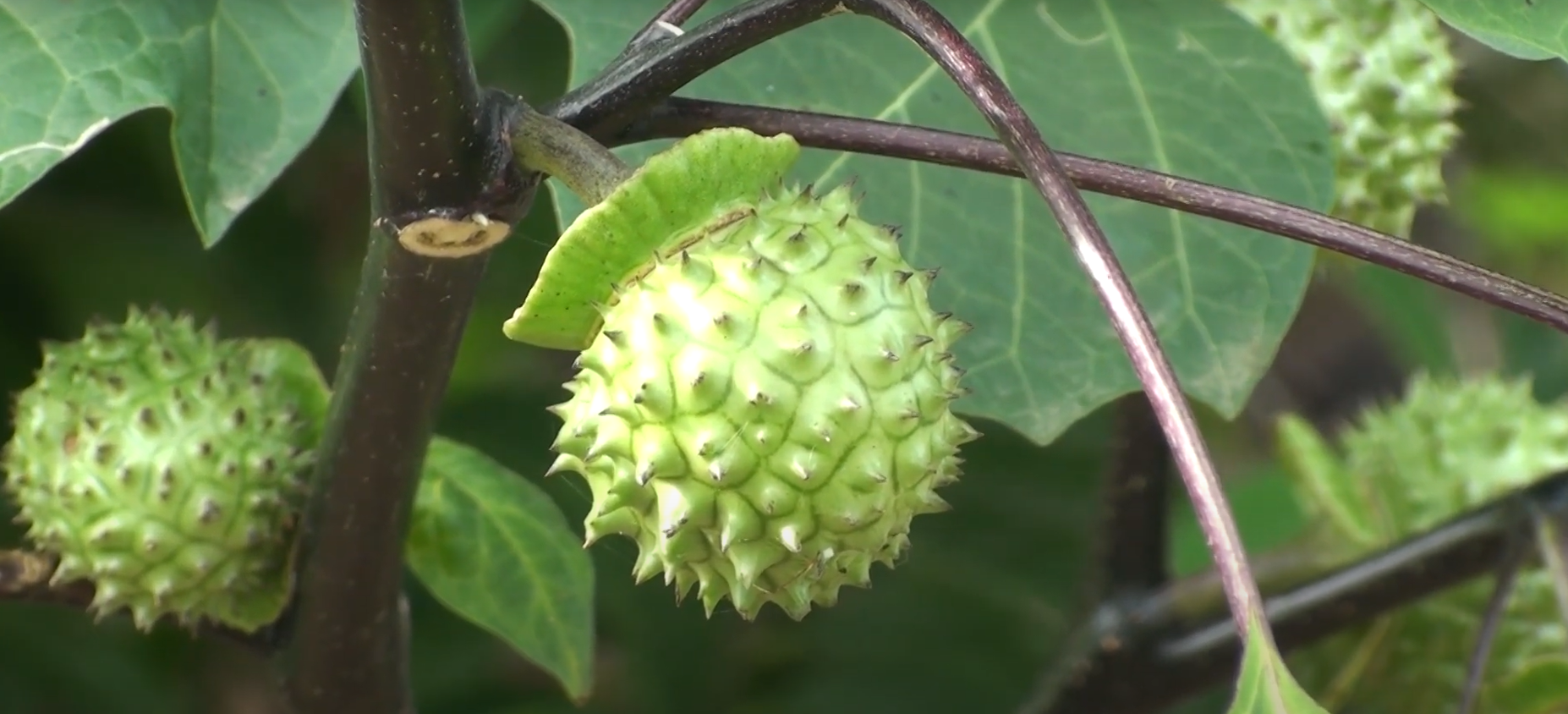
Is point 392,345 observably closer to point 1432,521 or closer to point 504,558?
point 504,558

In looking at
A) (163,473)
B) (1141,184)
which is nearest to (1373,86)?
(1141,184)

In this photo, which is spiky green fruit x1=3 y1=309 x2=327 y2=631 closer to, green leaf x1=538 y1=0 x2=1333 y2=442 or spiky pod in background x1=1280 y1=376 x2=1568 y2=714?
green leaf x1=538 y1=0 x2=1333 y2=442

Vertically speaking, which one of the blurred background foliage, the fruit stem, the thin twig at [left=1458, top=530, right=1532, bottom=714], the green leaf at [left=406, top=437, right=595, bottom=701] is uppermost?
the fruit stem

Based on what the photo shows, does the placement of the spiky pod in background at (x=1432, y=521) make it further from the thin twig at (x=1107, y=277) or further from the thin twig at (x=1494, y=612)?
the thin twig at (x=1107, y=277)

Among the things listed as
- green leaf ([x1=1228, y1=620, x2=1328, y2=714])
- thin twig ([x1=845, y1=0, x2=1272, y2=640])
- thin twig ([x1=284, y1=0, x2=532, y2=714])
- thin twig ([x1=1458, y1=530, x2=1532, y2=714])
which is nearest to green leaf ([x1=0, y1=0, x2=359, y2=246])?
thin twig ([x1=284, y1=0, x2=532, y2=714])

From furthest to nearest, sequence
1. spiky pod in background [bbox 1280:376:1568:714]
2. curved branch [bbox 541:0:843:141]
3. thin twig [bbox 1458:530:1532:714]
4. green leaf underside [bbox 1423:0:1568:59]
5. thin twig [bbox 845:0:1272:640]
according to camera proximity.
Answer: spiky pod in background [bbox 1280:376:1568:714], thin twig [bbox 1458:530:1532:714], green leaf underside [bbox 1423:0:1568:59], curved branch [bbox 541:0:843:141], thin twig [bbox 845:0:1272:640]

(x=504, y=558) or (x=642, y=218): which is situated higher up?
(x=642, y=218)
